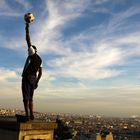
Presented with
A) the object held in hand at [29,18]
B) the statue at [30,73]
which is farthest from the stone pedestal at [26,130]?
the object held in hand at [29,18]

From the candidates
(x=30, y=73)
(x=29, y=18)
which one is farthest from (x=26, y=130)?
(x=29, y=18)

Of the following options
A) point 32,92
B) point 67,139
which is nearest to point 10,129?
point 32,92

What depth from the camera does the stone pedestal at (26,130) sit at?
7.16 m

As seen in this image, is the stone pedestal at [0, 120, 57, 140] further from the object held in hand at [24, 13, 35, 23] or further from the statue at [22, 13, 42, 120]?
the object held in hand at [24, 13, 35, 23]

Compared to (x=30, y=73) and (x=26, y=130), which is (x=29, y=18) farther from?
(x=26, y=130)

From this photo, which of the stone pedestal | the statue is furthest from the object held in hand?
the stone pedestal

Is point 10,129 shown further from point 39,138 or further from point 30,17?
point 30,17

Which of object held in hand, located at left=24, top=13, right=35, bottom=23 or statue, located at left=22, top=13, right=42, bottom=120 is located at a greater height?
object held in hand, located at left=24, top=13, right=35, bottom=23

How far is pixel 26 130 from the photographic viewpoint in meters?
7.26

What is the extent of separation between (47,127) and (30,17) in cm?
213

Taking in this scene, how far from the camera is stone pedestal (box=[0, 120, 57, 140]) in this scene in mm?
7160

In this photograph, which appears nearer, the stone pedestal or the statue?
the stone pedestal

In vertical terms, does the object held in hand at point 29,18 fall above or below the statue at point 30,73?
above

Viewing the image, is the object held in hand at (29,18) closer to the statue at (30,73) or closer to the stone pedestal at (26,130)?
the statue at (30,73)
